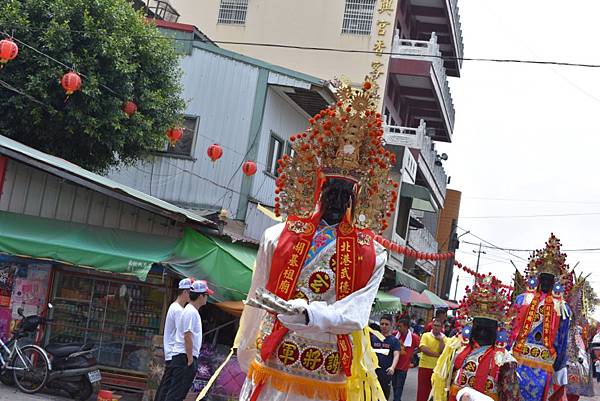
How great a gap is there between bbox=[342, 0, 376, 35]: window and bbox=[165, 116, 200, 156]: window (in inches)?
370

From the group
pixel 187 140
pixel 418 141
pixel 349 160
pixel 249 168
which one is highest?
pixel 418 141

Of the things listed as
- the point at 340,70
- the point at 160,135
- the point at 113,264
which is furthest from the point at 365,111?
the point at 340,70

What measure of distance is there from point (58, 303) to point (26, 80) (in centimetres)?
518

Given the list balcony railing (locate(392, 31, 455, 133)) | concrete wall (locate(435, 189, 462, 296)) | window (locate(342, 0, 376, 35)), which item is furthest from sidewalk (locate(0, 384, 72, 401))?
concrete wall (locate(435, 189, 462, 296))

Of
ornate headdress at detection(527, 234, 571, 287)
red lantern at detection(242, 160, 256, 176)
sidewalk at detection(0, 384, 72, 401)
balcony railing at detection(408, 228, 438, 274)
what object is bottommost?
sidewalk at detection(0, 384, 72, 401)

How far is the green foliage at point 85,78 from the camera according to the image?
1650cm

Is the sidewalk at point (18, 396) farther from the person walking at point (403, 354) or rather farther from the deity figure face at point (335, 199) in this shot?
the deity figure face at point (335, 199)

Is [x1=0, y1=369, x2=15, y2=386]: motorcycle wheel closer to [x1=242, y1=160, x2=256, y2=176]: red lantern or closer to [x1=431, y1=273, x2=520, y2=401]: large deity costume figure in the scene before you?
[x1=431, y1=273, x2=520, y2=401]: large deity costume figure

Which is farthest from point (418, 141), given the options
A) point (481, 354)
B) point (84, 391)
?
point (481, 354)

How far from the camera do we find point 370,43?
2900 cm

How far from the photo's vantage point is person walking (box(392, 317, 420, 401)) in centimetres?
1448

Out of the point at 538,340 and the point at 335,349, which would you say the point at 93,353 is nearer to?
the point at 538,340

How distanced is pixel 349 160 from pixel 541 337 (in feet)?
17.6

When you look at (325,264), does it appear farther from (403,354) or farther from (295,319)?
(403,354)
